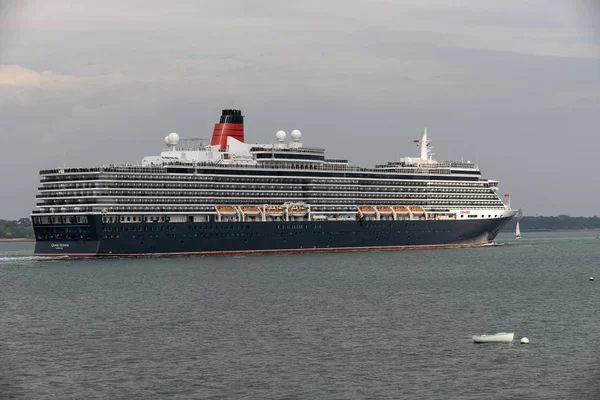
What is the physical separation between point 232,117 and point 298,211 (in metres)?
14.7

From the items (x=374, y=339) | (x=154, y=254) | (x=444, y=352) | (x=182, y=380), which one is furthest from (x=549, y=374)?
(x=154, y=254)

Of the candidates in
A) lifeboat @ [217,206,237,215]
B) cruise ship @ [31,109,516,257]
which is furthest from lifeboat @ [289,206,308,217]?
lifeboat @ [217,206,237,215]

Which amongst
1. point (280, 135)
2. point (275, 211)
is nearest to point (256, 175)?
point (275, 211)

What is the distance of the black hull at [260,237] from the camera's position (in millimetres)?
95750

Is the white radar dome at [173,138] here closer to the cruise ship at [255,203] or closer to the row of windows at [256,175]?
the cruise ship at [255,203]

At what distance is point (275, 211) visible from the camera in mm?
111312

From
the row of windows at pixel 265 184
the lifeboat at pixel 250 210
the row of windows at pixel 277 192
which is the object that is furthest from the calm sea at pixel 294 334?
the lifeboat at pixel 250 210

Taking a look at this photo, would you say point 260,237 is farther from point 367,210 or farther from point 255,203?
point 367,210

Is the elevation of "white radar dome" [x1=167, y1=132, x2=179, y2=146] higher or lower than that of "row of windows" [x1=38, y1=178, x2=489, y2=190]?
higher

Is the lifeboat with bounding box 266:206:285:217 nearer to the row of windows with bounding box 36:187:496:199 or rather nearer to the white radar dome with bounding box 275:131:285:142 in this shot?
the row of windows with bounding box 36:187:496:199

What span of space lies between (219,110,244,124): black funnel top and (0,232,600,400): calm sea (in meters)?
37.6

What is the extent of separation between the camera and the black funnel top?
11631 cm

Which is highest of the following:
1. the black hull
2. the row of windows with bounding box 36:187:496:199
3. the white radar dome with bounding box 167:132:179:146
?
the white radar dome with bounding box 167:132:179:146

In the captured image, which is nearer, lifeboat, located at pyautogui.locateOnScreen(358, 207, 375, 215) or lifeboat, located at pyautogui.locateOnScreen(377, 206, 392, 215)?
lifeboat, located at pyautogui.locateOnScreen(358, 207, 375, 215)
